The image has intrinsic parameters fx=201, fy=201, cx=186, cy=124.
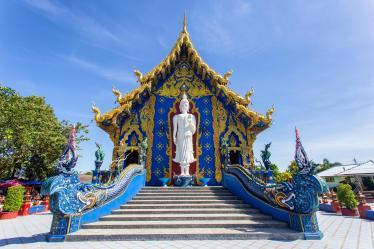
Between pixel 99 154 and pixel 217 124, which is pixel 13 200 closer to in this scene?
pixel 99 154

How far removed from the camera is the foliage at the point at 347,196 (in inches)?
349

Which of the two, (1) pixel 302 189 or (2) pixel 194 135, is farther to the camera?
(2) pixel 194 135

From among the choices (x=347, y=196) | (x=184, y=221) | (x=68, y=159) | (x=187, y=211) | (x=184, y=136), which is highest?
(x=184, y=136)

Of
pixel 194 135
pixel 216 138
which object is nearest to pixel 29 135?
pixel 194 135

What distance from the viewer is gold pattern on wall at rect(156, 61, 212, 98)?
12461 mm

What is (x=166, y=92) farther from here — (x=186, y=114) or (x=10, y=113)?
(x=10, y=113)

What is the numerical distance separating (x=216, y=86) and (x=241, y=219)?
26.1ft

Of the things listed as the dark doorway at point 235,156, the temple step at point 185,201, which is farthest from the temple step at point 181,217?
the dark doorway at point 235,156

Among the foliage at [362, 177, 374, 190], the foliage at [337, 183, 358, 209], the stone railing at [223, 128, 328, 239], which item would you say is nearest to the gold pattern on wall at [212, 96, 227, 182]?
the stone railing at [223, 128, 328, 239]

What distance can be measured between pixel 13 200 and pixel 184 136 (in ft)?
26.9

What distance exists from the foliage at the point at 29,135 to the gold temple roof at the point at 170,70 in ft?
30.0

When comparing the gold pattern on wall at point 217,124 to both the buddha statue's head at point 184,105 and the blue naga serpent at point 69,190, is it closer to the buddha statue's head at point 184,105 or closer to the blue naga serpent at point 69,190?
the buddha statue's head at point 184,105

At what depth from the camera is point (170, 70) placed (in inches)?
502

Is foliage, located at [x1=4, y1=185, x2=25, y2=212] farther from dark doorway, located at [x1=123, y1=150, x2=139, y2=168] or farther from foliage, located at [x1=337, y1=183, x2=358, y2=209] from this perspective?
foliage, located at [x1=337, y1=183, x2=358, y2=209]
